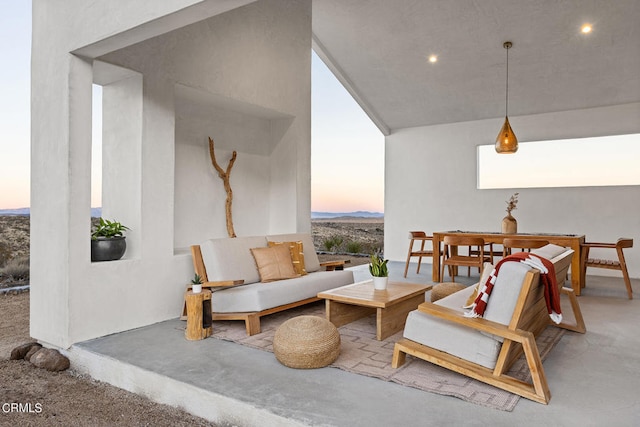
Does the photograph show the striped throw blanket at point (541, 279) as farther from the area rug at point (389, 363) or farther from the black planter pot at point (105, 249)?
the black planter pot at point (105, 249)

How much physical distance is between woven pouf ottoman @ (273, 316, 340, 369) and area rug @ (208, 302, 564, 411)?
14 centimetres

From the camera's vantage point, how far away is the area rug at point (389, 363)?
2451 mm

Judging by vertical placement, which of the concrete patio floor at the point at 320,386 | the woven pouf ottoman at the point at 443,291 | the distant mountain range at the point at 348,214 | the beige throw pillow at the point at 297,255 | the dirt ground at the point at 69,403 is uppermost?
the distant mountain range at the point at 348,214

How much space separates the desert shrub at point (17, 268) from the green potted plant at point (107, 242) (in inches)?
123

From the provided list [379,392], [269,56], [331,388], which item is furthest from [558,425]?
[269,56]

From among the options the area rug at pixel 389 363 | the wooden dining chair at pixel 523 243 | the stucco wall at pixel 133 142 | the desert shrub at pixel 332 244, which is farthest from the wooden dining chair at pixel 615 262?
the desert shrub at pixel 332 244

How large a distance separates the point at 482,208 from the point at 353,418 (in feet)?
22.2

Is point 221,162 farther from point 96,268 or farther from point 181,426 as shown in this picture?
point 181,426

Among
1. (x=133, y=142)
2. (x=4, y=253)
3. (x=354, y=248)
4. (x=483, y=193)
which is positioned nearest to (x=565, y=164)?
(x=483, y=193)

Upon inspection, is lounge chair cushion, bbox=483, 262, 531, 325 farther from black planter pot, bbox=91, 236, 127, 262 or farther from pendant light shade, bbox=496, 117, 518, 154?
pendant light shade, bbox=496, 117, 518, 154

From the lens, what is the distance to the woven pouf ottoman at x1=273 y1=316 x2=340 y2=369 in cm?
283

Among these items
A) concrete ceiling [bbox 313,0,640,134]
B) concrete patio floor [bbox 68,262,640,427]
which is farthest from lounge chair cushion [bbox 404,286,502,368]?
concrete ceiling [bbox 313,0,640,134]

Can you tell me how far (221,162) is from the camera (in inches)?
213

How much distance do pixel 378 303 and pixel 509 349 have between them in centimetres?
113
